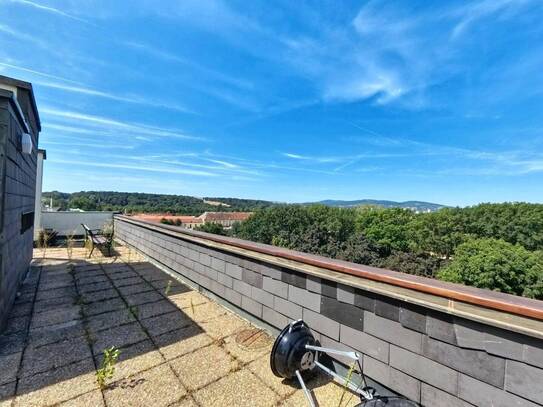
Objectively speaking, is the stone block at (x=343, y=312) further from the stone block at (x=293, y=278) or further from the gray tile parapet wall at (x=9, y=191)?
the gray tile parapet wall at (x=9, y=191)

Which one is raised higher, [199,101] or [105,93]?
[199,101]

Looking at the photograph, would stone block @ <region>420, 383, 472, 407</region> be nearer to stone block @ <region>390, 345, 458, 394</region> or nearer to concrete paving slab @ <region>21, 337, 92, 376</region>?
stone block @ <region>390, 345, 458, 394</region>

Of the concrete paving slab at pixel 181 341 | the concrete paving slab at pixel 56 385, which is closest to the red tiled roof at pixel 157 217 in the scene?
the concrete paving slab at pixel 181 341

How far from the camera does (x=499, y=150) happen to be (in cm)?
4334

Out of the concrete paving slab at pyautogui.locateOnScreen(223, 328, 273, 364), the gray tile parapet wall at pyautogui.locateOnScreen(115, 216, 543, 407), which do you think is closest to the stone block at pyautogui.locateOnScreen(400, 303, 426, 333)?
the gray tile parapet wall at pyautogui.locateOnScreen(115, 216, 543, 407)

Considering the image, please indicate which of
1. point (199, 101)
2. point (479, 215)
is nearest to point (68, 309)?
point (199, 101)

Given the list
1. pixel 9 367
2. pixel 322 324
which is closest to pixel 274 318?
pixel 322 324

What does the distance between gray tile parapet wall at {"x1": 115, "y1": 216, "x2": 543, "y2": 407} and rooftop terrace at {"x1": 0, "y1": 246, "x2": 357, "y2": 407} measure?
333 millimetres

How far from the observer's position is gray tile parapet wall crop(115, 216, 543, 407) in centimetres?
105

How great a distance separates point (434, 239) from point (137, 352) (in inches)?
1462

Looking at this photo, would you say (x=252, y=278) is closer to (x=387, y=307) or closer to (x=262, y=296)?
(x=262, y=296)

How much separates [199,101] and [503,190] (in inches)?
2144

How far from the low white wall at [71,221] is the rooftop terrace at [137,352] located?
549 centimetres

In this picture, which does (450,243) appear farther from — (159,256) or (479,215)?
(159,256)
